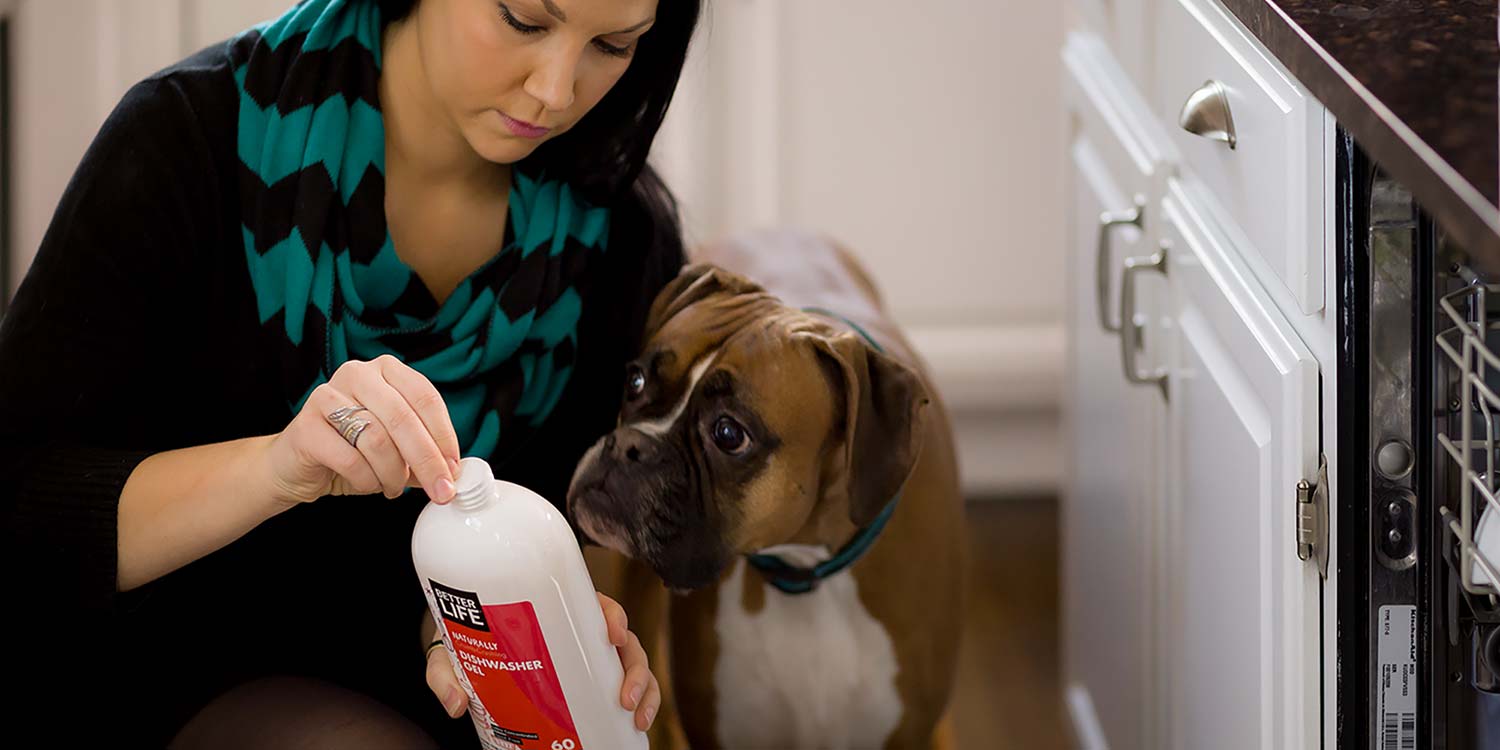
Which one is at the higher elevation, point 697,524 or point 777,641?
point 697,524

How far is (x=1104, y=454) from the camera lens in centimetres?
180

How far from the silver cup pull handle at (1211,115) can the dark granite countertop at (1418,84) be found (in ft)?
0.30

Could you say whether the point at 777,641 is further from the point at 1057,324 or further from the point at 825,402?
the point at 1057,324

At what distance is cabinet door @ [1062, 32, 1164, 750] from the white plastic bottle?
0.67 metres

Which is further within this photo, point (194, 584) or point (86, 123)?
point (86, 123)

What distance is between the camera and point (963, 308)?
9.42 feet

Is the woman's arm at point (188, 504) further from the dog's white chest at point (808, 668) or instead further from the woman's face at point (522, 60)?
the dog's white chest at point (808, 668)

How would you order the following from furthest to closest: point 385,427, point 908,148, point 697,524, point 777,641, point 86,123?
point 908,148 < point 86,123 < point 777,641 < point 697,524 < point 385,427

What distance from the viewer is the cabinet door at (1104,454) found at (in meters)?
1.59

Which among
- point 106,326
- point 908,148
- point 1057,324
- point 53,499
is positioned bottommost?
point 1057,324

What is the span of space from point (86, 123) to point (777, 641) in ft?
5.20

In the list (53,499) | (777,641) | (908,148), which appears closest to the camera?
(53,499)

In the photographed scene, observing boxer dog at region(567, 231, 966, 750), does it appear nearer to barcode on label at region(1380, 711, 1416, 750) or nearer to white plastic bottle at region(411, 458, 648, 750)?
white plastic bottle at region(411, 458, 648, 750)

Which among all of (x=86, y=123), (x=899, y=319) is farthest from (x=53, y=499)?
(x=899, y=319)
